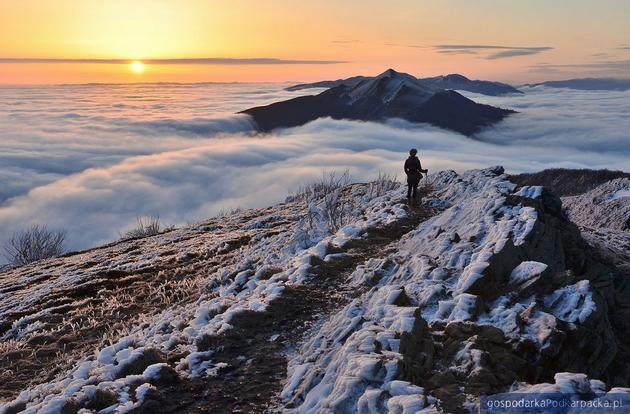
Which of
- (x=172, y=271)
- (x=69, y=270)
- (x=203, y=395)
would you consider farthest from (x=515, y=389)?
(x=69, y=270)

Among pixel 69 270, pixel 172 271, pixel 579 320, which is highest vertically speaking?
pixel 579 320

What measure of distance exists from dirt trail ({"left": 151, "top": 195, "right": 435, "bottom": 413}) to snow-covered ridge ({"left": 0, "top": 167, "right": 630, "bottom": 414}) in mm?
207

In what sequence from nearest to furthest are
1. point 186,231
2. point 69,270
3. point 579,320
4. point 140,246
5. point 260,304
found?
point 579,320 < point 260,304 < point 69,270 < point 140,246 < point 186,231

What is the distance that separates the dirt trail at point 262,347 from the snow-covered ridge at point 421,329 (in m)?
0.21

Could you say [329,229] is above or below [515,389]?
below

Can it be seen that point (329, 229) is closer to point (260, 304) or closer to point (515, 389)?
point (260, 304)

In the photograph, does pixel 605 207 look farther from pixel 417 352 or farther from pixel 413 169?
pixel 417 352

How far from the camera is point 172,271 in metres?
22.3

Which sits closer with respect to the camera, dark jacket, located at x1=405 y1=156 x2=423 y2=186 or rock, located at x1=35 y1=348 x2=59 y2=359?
rock, located at x1=35 y1=348 x2=59 y2=359

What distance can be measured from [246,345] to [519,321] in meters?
5.58

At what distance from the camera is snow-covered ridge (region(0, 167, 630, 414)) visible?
7.73 metres

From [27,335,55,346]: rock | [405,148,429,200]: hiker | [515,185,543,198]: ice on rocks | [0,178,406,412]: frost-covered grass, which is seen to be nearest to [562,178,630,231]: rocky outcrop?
[0,178,406,412]: frost-covered grass

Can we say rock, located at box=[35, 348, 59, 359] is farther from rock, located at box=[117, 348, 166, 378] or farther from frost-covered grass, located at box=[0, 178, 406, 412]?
rock, located at box=[117, 348, 166, 378]

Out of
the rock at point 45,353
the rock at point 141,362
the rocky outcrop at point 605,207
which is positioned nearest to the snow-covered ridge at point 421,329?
the rock at point 141,362
